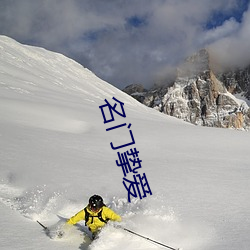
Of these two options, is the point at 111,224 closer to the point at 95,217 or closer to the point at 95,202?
the point at 95,217

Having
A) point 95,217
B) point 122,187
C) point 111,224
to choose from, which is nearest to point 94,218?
point 95,217

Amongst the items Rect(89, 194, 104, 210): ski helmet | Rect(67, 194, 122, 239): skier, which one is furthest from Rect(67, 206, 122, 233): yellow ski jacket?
Rect(89, 194, 104, 210): ski helmet

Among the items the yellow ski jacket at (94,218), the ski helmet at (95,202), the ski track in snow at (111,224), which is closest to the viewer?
the ski track in snow at (111,224)

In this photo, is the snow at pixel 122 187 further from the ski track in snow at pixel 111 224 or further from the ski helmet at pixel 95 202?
the ski helmet at pixel 95 202

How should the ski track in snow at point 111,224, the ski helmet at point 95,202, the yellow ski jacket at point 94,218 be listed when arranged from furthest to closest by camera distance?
the yellow ski jacket at point 94,218 < the ski helmet at point 95,202 < the ski track in snow at point 111,224

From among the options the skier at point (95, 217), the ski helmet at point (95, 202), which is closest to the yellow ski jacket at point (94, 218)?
the skier at point (95, 217)

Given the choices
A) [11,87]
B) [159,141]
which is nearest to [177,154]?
[159,141]

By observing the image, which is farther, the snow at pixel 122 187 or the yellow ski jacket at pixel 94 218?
the yellow ski jacket at pixel 94 218

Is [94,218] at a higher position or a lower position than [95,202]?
lower

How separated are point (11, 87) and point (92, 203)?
2376cm

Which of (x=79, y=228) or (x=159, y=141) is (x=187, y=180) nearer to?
(x=79, y=228)

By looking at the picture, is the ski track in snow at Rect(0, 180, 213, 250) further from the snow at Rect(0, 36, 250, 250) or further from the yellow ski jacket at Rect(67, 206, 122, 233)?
the yellow ski jacket at Rect(67, 206, 122, 233)


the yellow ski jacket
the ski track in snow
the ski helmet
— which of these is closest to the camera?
the ski track in snow

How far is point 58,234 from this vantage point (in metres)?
5.61
